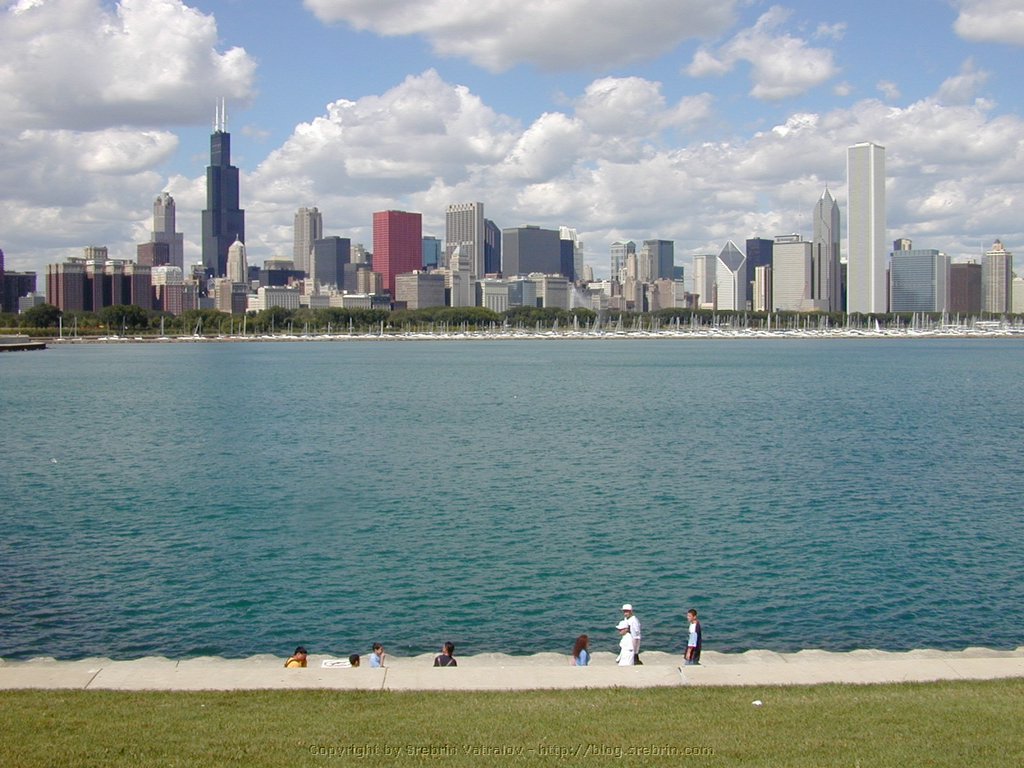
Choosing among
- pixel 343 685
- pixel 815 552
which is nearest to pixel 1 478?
pixel 815 552

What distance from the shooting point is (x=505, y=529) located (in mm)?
34031

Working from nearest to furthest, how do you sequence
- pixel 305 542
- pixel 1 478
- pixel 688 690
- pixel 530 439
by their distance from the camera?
pixel 688 690 < pixel 305 542 < pixel 1 478 < pixel 530 439

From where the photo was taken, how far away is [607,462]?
161ft

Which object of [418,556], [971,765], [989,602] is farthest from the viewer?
[418,556]

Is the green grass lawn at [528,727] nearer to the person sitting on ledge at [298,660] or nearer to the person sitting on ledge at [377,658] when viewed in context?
the person sitting on ledge at [377,658]

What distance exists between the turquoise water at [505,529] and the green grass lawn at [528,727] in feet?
26.6

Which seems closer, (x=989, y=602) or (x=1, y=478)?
(x=989, y=602)

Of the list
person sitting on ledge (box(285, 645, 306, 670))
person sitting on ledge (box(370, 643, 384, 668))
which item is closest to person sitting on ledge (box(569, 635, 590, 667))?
person sitting on ledge (box(370, 643, 384, 668))

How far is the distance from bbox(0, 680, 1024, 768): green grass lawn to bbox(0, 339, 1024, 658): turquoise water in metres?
8.11

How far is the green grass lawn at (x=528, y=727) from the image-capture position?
11.8 metres

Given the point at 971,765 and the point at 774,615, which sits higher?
the point at 971,765

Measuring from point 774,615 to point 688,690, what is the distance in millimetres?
10520

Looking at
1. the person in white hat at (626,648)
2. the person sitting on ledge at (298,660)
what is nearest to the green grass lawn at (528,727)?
the person in white hat at (626,648)

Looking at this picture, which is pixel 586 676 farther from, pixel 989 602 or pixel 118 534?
pixel 118 534
